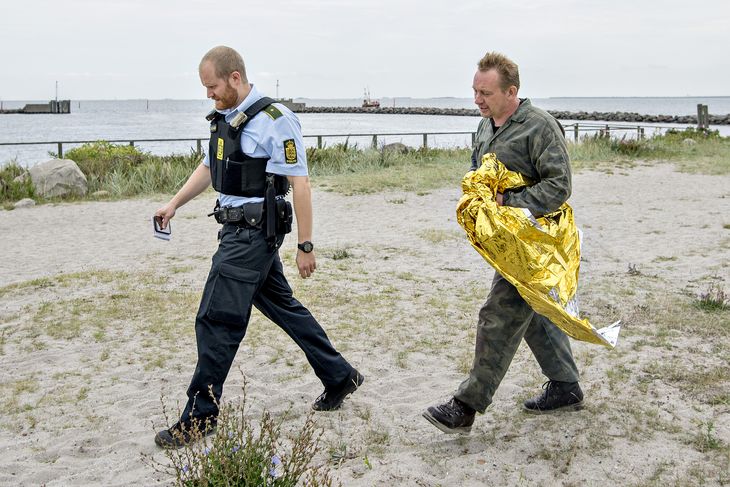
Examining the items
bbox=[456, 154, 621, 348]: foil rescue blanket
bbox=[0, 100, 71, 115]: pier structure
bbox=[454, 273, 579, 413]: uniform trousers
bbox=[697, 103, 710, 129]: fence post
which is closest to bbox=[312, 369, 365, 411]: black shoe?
bbox=[454, 273, 579, 413]: uniform trousers

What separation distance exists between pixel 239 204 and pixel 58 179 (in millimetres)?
12013

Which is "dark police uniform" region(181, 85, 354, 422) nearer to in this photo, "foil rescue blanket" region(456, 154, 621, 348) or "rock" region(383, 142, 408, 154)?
"foil rescue blanket" region(456, 154, 621, 348)

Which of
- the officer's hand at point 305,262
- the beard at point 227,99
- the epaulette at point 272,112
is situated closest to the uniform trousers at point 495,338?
the officer's hand at point 305,262

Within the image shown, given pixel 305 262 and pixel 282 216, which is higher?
pixel 282 216

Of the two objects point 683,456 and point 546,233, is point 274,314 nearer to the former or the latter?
point 546,233

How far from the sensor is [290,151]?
12.1ft

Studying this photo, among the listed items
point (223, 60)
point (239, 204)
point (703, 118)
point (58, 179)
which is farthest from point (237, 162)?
point (703, 118)

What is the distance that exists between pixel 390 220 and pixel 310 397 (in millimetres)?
7079

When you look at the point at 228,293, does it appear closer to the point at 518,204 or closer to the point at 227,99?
the point at 227,99

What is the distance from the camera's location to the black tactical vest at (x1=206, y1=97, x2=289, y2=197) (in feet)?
12.1

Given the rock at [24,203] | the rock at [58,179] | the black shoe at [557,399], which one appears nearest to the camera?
the black shoe at [557,399]

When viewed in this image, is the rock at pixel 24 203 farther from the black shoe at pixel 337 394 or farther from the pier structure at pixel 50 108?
the pier structure at pixel 50 108

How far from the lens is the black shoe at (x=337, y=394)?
4262mm

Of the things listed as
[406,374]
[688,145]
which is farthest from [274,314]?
[688,145]
